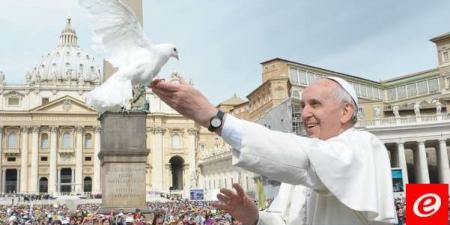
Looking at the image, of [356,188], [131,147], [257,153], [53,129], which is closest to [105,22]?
[257,153]

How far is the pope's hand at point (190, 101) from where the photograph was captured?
1.80 metres

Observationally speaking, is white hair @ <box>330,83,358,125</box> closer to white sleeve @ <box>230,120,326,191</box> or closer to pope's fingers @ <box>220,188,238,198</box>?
white sleeve @ <box>230,120,326,191</box>

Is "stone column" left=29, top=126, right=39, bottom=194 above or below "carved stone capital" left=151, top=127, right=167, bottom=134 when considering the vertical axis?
below

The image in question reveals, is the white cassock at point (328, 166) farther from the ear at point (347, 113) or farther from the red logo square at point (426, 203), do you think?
the red logo square at point (426, 203)

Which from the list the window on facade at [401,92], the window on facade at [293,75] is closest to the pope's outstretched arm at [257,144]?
the window on facade at [293,75]

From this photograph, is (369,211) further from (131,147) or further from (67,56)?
(67,56)

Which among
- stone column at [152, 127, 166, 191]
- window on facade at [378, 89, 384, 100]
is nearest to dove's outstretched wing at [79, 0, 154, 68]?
window on facade at [378, 89, 384, 100]

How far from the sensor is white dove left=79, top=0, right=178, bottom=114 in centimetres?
248

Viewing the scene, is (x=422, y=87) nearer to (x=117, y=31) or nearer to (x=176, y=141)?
(x=176, y=141)

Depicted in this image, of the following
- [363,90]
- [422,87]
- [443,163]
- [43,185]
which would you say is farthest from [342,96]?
[43,185]

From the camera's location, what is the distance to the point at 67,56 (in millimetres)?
131000

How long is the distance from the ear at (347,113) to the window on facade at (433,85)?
63144mm

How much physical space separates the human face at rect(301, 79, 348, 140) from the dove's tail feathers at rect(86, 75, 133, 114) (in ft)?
2.52

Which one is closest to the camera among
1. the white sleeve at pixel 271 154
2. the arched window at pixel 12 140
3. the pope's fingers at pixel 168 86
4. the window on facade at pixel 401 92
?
the white sleeve at pixel 271 154
